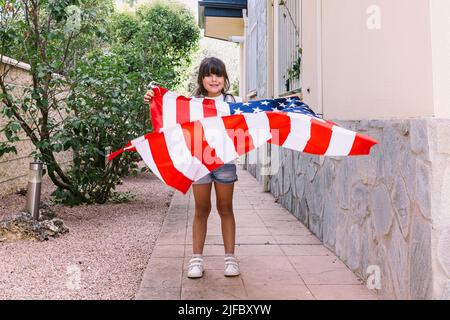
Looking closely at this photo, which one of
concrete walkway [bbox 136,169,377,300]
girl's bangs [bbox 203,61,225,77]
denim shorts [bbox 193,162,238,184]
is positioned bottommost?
concrete walkway [bbox 136,169,377,300]

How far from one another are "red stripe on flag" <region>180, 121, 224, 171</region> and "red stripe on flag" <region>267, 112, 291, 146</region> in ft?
1.07

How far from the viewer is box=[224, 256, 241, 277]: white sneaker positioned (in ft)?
9.87

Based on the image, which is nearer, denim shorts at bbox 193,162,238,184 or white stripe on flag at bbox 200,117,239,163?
white stripe on flag at bbox 200,117,239,163

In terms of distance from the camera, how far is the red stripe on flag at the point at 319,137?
7.77 feet

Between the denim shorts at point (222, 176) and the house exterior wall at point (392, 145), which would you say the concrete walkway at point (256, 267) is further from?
the denim shorts at point (222, 176)

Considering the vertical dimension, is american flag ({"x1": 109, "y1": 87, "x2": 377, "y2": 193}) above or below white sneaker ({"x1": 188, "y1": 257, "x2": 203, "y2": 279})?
above

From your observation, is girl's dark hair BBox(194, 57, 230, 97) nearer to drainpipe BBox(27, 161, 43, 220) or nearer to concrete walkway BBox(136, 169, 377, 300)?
concrete walkway BBox(136, 169, 377, 300)

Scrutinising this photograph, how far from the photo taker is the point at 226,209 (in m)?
3.07

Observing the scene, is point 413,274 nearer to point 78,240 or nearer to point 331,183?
point 331,183

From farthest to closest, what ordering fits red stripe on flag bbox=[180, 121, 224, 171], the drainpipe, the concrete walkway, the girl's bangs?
the drainpipe → the girl's bangs → the concrete walkway → red stripe on flag bbox=[180, 121, 224, 171]

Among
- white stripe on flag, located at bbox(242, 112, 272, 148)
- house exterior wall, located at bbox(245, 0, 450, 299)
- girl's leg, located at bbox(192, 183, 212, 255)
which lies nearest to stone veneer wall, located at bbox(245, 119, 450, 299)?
house exterior wall, located at bbox(245, 0, 450, 299)

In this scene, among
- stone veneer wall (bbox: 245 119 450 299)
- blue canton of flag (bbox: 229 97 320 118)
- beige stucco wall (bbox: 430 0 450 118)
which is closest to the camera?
stone veneer wall (bbox: 245 119 450 299)

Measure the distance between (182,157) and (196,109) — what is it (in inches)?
24.2
